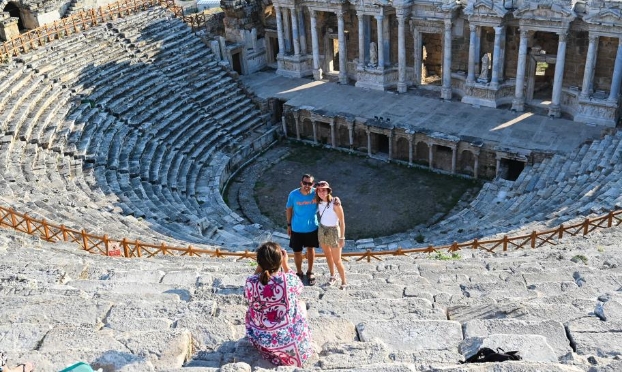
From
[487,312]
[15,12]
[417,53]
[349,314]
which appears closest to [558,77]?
[417,53]

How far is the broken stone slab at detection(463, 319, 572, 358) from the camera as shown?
264 inches

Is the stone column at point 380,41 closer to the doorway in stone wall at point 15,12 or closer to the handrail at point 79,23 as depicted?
the handrail at point 79,23

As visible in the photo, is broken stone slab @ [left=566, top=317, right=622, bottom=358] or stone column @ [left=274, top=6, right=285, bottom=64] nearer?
broken stone slab @ [left=566, top=317, right=622, bottom=358]

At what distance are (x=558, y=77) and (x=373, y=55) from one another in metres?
7.88

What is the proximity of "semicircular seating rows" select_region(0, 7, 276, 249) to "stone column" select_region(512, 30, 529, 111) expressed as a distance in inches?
399

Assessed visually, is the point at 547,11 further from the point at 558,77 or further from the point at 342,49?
the point at 342,49

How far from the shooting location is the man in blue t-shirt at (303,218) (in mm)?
9578

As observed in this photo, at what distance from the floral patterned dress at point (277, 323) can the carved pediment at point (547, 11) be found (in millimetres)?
19299

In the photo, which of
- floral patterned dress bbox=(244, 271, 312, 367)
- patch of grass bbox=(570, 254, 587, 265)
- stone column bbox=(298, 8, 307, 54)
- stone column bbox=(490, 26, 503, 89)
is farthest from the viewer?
stone column bbox=(298, 8, 307, 54)

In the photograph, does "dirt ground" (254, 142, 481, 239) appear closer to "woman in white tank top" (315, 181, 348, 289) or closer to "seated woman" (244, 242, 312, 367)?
"woman in white tank top" (315, 181, 348, 289)

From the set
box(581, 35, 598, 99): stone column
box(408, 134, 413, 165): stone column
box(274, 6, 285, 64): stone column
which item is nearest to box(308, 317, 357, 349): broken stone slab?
box(408, 134, 413, 165): stone column

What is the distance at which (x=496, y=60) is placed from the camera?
24.7 m

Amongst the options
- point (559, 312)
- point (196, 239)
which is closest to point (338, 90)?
point (196, 239)

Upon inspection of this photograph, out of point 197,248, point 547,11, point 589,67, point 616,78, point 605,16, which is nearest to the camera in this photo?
point 197,248
